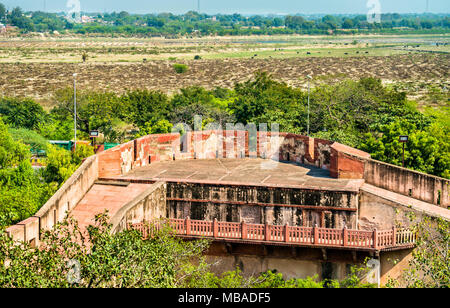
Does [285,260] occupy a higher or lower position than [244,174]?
lower

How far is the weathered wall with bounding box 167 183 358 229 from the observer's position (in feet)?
72.9

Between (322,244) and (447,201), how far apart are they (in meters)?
4.94

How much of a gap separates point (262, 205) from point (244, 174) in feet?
8.66

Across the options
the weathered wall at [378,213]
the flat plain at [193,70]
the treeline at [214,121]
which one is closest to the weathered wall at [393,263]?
the weathered wall at [378,213]

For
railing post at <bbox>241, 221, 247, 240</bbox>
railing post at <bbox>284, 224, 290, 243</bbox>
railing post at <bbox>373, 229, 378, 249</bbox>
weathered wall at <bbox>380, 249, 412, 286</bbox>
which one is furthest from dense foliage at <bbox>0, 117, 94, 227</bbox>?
weathered wall at <bbox>380, 249, 412, 286</bbox>

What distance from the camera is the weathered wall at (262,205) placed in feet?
72.9

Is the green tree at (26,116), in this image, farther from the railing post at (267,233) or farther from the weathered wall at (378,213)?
the weathered wall at (378,213)

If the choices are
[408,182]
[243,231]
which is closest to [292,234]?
[243,231]

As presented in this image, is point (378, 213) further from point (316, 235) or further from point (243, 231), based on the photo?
point (243, 231)

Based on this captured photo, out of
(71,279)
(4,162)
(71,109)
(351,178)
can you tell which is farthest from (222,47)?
(71,279)

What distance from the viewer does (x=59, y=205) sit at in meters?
21.0

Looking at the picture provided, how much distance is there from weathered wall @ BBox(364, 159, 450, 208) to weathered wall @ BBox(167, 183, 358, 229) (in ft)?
6.61

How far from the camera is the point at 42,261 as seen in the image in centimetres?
1428

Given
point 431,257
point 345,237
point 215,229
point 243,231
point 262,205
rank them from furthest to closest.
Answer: point 262,205 → point 215,229 → point 243,231 → point 345,237 → point 431,257
